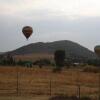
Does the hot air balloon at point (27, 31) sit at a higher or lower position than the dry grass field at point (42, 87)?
higher

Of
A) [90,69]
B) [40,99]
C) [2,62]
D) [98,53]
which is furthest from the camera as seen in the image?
[2,62]

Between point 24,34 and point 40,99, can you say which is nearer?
point 40,99

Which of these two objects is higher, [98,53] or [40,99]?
[98,53]

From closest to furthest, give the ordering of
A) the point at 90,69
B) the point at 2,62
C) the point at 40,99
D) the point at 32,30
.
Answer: the point at 40,99
the point at 32,30
the point at 90,69
the point at 2,62

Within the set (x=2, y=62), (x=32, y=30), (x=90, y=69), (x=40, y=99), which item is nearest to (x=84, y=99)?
(x=40, y=99)

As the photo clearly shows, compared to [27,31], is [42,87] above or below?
below

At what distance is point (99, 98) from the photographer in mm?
32156

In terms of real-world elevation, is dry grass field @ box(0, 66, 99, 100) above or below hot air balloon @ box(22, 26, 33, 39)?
below

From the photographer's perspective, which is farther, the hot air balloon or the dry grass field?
the hot air balloon

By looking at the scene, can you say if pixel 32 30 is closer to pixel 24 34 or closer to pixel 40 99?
pixel 24 34

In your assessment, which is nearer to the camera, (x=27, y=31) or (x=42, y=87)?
(x=42, y=87)

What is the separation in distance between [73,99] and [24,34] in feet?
72.8

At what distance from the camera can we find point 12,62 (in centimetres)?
13100

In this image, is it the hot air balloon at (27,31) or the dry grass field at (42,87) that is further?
the hot air balloon at (27,31)
